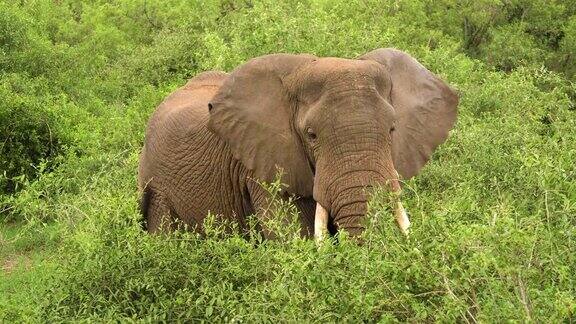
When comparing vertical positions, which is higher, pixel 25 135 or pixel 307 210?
pixel 307 210

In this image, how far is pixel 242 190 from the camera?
7.69m

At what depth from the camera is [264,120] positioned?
7.23 metres

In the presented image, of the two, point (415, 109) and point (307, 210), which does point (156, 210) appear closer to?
point (307, 210)

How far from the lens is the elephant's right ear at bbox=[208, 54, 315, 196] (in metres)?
7.02

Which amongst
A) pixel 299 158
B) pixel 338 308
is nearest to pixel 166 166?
pixel 299 158

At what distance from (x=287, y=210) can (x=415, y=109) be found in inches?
67.0

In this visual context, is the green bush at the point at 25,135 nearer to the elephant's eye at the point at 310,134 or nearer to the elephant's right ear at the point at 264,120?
the elephant's right ear at the point at 264,120

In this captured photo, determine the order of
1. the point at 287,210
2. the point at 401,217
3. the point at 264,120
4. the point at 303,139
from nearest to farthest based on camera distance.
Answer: the point at 401,217, the point at 287,210, the point at 303,139, the point at 264,120

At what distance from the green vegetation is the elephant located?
1.28 feet

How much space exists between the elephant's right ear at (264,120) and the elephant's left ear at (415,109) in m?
0.60

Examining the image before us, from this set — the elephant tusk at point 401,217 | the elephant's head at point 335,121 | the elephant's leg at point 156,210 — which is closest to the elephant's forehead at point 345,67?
the elephant's head at point 335,121

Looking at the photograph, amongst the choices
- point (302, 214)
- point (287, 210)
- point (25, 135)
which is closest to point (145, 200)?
point (302, 214)

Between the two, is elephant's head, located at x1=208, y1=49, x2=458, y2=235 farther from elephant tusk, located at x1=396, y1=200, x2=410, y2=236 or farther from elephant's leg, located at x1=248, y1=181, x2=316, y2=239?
elephant tusk, located at x1=396, y1=200, x2=410, y2=236

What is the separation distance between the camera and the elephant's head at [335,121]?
6.42m
